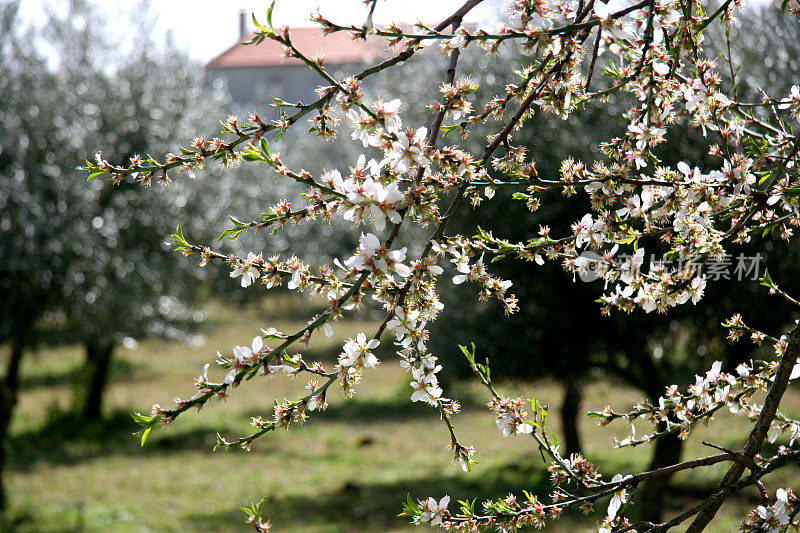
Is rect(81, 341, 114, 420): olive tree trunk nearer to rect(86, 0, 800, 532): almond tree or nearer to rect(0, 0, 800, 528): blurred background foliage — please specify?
rect(0, 0, 800, 528): blurred background foliage

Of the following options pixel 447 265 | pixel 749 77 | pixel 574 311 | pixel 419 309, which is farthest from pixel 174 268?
pixel 419 309

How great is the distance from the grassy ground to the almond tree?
5921mm

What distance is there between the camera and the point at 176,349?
21.7 m

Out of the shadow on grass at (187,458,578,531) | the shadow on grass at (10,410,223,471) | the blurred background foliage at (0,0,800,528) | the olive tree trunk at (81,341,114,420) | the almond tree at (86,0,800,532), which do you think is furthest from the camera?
the olive tree trunk at (81,341,114,420)

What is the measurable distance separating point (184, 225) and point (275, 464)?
420 centimetres

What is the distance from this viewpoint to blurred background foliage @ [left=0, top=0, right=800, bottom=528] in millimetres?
7953

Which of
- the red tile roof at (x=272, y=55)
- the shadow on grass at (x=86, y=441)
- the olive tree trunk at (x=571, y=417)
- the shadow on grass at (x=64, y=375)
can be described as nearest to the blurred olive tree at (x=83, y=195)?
the shadow on grass at (x=86, y=441)

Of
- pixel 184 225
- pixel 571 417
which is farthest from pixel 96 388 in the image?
pixel 571 417

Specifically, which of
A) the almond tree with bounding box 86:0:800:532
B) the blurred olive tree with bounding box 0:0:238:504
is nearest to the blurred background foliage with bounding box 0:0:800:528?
the blurred olive tree with bounding box 0:0:238:504

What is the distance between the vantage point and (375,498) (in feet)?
34.4

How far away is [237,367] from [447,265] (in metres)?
8.12

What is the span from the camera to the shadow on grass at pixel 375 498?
9.49m

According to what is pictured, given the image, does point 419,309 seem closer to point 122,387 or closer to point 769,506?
point 769,506

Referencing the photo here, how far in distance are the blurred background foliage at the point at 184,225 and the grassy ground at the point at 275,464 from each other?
97 centimetres
